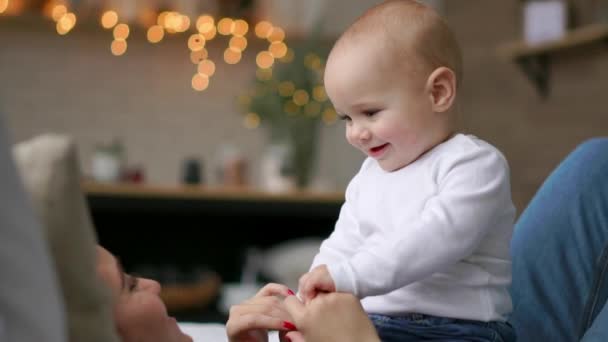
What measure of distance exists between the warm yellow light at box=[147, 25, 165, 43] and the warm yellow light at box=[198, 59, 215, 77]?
268 mm

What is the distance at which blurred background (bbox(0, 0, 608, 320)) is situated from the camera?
154 inches

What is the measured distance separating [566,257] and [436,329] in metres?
0.52

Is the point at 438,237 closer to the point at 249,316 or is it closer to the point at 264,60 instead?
the point at 249,316

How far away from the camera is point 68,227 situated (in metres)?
0.65

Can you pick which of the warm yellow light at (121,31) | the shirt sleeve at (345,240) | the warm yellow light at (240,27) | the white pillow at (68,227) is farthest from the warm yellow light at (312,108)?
the white pillow at (68,227)

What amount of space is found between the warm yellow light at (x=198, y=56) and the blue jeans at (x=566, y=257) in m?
3.47

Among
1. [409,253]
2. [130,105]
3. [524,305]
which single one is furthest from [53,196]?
[130,105]

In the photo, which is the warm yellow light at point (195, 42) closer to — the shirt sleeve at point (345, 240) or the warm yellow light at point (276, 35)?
the warm yellow light at point (276, 35)

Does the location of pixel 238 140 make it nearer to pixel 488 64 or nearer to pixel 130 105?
pixel 130 105

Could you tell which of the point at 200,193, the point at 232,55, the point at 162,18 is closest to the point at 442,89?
the point at 200,193

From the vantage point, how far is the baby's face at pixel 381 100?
3.18 ft

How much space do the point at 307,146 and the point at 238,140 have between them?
675 mm

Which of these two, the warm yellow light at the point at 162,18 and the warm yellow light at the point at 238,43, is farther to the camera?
the warm yellow light at the point at 238,43

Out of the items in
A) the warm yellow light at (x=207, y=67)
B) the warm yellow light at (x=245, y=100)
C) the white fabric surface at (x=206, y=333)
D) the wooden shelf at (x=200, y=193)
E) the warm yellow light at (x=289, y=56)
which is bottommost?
the wooden shelf at (x=200, y=193)
